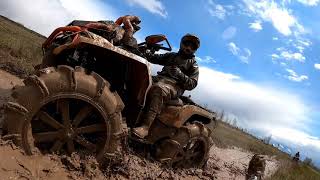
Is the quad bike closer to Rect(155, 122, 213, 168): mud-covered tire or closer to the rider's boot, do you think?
the rider's boot

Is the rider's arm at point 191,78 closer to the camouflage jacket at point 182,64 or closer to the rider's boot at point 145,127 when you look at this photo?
the camouflage jacket at point 182,64

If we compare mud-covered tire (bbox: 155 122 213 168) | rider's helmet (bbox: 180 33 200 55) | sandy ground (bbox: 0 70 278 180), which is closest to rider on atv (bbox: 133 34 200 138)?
rider's helmet (bbox: 180 33 200 55)

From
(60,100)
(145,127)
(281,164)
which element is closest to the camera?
(60,100)

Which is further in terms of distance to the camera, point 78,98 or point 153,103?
point 153,103

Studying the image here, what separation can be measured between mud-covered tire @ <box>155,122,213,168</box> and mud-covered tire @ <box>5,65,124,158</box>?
1.96 m

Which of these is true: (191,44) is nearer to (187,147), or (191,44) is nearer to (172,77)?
(172,77)

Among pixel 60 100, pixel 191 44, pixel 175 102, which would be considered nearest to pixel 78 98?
pixel 60 100

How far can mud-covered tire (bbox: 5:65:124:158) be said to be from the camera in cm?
520

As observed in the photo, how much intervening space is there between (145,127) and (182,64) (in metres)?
1.65

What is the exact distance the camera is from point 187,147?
27.0 feet

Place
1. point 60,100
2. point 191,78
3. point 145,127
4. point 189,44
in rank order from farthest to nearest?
point 189,44, point 191,78, point 145,127, point 60,100

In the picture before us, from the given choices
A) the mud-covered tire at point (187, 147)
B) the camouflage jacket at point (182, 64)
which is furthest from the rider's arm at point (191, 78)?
the mud-covered tire at point (187, 147)

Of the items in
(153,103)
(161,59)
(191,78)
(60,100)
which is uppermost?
(161,59)

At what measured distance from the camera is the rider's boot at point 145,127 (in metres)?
6.74
